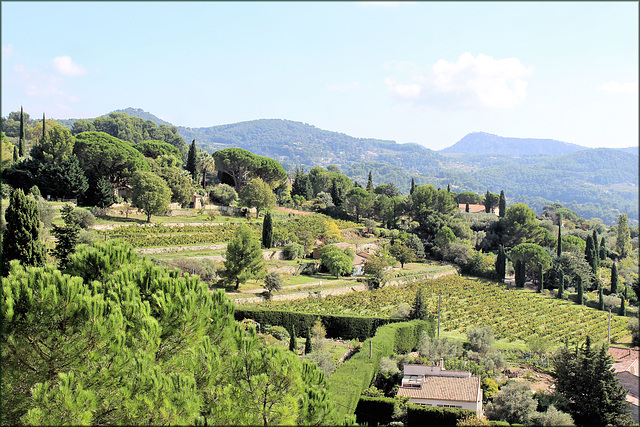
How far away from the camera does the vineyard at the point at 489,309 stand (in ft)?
103

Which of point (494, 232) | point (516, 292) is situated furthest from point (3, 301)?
point (494, 232)

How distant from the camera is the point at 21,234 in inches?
835

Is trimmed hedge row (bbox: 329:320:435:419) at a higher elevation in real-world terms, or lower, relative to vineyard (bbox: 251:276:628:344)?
higher

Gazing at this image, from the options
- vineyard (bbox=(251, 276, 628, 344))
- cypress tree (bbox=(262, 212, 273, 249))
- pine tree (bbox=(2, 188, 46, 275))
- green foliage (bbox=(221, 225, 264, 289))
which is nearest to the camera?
pine tree (bbox=(2, 188, 46, 275))

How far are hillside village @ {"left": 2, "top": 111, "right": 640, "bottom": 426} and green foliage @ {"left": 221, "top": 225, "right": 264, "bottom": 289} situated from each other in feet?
0.41

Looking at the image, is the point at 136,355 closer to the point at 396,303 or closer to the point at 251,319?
A: the point at 251,319

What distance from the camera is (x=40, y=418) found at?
951 centimetres

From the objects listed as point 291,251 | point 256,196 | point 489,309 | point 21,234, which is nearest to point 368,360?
point 21,234

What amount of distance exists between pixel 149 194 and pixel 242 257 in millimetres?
14197

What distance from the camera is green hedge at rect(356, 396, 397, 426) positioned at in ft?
59.9

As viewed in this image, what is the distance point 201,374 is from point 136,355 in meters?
1.64

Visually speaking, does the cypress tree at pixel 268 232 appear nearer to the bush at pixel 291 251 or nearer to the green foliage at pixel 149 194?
the bush at pixel 291 251

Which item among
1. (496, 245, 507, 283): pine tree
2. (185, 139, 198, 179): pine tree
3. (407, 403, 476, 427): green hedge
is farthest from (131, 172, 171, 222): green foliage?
(496, 245, 507, 283): pine tree

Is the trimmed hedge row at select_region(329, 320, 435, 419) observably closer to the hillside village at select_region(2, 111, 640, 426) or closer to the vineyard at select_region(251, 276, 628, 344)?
the hillside village at select_region(2, 111, 640, 426)
